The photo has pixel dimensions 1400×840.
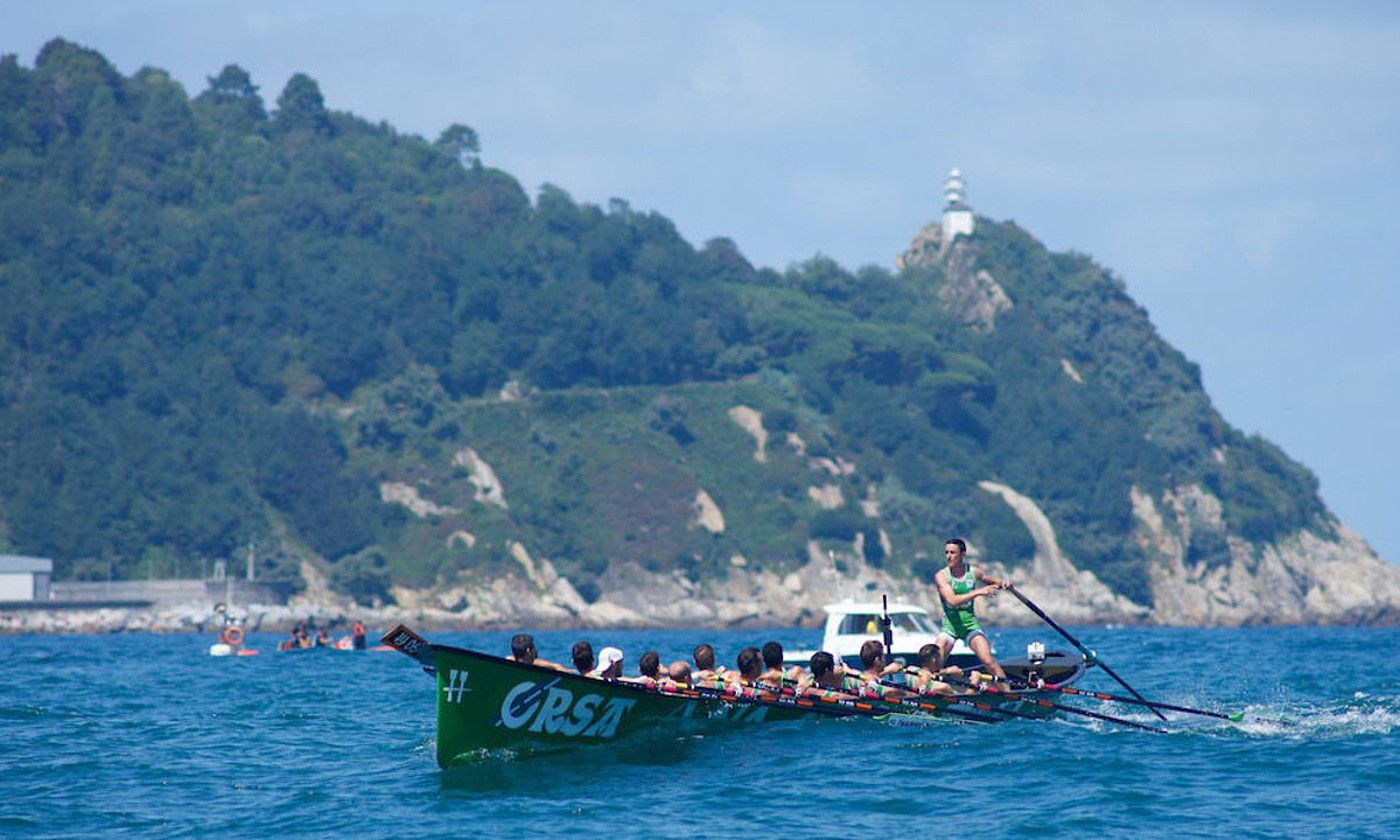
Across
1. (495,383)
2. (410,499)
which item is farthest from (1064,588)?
(410,499)

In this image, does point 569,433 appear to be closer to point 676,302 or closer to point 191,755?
point 676,302

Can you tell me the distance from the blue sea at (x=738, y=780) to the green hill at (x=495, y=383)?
105m

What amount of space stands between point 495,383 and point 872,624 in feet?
403

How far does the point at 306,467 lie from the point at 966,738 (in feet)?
386

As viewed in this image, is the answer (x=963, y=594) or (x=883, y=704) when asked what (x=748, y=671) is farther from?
(x=963, y=594)

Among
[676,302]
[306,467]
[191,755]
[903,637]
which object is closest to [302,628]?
[903,637]

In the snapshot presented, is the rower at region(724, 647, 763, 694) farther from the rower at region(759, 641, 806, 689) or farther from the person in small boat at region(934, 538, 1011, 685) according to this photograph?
the person in small boat at region(934, 538, 1011, 685)

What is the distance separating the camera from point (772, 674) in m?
26.0

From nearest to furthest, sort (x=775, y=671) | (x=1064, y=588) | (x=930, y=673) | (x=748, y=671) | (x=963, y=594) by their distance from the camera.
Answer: (x=748, y=671), (x=963, y=594), (x=775, y=671), (x=930, y=673), (x=1064, y=588)

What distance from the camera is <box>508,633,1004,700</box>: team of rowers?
81.9 ft

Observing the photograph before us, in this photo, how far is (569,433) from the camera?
153 m

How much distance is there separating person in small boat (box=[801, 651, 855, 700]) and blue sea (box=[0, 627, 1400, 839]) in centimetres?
53

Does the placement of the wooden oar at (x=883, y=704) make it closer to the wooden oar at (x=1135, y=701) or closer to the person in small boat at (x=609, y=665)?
the wooden oar at (x=1135, y=701)

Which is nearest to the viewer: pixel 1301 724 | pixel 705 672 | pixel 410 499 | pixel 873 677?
pixel 705 672
